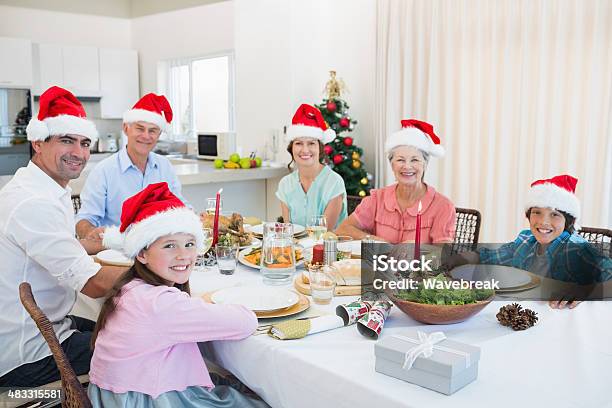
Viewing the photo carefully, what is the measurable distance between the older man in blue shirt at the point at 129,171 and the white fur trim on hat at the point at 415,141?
1233 millimetres

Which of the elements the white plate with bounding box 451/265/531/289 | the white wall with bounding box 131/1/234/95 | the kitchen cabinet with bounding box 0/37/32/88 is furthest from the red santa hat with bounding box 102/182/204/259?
the kitchen cabinet with bounding box 0/37/32/88

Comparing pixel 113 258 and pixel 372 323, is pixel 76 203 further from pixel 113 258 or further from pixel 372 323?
pixel 372 323

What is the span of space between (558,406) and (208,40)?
586 centimetres

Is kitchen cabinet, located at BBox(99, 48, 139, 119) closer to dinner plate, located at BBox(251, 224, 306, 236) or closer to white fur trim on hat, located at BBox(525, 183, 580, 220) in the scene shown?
dinner plate, located at BBox(251, 224, 306, 236)

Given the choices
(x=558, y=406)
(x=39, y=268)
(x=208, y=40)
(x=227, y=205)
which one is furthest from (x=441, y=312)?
(x=208, y=40)

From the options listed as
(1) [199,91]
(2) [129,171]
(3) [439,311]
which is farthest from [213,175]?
(3) [439,311]

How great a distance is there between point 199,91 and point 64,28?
5.65 feet

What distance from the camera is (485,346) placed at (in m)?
1.40

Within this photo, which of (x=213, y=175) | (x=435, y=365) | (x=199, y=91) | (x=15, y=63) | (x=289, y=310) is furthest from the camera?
(x=199, y=91)

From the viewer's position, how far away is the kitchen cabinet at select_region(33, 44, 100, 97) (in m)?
6.38

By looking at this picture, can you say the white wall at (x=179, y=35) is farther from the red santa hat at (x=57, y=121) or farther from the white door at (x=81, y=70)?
the red santa hat at (x=57, y=121)

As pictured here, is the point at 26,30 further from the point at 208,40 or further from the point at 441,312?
the point at 441,312

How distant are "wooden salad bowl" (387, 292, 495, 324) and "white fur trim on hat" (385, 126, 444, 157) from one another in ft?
4.14

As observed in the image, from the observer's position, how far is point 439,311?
1.48 meters
